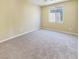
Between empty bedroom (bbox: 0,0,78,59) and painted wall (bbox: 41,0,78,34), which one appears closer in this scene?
empty bedroom (bbox: 0,0,78,59)

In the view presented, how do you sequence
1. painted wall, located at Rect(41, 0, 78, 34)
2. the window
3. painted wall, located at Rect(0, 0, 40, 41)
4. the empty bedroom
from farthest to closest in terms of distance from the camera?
the window
painted wall, located at Rect(41, 0, 78, 34)
painted wall, located at Rect(0, 0, 40, 41)
the empty bedroom

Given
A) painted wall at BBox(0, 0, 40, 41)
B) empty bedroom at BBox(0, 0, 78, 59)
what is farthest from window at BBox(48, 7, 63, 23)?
painted wall at BBox(0, 0, 40, 41)

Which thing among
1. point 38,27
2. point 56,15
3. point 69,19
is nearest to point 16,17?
point 38,27

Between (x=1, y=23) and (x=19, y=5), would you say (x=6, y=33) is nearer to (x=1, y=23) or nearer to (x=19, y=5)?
(x=1, y=23)

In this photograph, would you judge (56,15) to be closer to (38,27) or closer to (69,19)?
(69,19)

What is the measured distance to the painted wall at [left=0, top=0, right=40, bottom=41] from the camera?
3.90m

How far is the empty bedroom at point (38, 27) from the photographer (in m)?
2.86

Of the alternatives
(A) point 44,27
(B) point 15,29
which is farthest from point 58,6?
(B) point 15,29

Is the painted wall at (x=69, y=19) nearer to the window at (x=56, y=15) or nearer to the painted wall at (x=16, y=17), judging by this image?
the window at (x=56, y=15)

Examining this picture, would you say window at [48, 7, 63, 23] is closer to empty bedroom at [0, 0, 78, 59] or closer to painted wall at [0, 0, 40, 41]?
empty bedroom at [0, 0, 78, 59]

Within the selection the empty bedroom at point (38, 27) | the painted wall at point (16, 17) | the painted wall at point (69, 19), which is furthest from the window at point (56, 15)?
the painted wall at point (16, 17)

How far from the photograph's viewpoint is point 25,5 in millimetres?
5438

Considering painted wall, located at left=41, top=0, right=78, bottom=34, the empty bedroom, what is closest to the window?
the empty bedroom

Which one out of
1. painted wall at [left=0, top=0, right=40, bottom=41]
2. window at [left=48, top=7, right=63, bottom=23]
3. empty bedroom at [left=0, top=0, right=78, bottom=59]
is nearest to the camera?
empty bedroom at [left=0, top=0, right=78, bottom=59]
